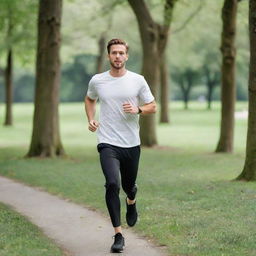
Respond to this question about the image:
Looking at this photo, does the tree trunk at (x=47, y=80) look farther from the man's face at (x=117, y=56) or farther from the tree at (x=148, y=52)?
the man's face at (x=117, y=56)

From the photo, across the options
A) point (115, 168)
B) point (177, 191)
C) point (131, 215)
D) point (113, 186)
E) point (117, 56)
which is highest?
point (117, 56)

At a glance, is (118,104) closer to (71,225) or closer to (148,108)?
(148,108)

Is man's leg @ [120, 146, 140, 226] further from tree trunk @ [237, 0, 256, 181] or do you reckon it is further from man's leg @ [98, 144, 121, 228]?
tree trunk @ [237, 0, 256, 181]

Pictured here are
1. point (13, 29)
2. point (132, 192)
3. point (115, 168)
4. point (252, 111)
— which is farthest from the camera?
point (13, 29)

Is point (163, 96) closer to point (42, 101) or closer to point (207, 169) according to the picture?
point (42, 101)

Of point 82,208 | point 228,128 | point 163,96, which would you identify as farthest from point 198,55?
point 82,208

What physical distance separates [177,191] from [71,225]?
3.41 meters

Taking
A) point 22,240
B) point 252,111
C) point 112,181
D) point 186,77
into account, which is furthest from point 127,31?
point 112,181

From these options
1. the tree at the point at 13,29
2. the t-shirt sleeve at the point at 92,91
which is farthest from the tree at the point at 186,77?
the t-shirt sleeve at the point at 92,91

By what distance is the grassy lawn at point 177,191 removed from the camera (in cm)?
766

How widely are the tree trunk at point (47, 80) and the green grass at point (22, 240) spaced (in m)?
10.2

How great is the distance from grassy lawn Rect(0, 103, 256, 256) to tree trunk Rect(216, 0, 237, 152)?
1.02 m

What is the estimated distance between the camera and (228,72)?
20.0 m

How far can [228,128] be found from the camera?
20.5 m
